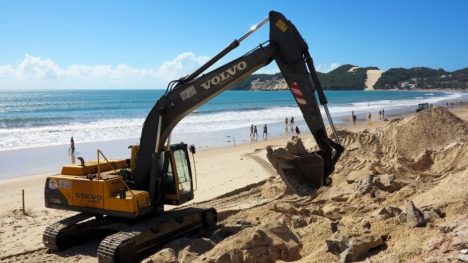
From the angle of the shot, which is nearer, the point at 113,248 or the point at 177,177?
the point at 113,248

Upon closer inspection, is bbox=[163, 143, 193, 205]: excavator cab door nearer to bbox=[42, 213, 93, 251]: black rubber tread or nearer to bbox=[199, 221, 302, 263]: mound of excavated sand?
bbox=[42, 213, 93, 251]: black rubber tread

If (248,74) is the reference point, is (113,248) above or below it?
below

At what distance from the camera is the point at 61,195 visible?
9.30 metres

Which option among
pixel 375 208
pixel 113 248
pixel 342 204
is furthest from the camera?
pixel 342 204

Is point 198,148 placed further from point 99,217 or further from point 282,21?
point 282,21

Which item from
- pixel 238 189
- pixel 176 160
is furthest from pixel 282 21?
pixel 238 189

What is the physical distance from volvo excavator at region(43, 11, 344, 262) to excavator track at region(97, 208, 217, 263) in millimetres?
18

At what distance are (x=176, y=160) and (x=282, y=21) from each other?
11.2 feet

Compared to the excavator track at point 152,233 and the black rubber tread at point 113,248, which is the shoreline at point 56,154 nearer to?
the excavator track at point 152,233

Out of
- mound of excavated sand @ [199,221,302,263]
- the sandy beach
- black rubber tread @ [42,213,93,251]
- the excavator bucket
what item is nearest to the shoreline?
the sandy beach

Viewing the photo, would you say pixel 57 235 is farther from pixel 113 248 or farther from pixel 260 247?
pixel 260 247

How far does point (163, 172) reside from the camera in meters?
9.06

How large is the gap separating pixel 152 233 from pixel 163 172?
1.21m

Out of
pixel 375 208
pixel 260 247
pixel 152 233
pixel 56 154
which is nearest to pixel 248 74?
pixel 260 247
